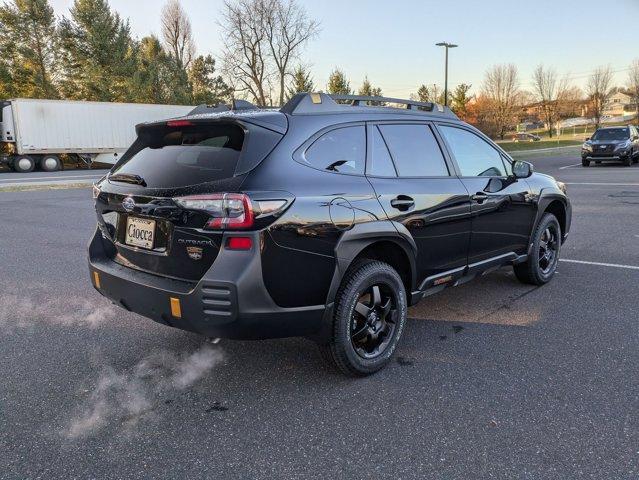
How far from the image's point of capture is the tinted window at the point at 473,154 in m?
4.00

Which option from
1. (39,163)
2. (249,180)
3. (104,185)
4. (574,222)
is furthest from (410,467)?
(39,163)

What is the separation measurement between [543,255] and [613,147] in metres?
19.0

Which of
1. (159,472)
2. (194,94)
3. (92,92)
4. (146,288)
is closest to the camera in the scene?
(159,472)

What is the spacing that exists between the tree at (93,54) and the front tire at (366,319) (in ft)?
123

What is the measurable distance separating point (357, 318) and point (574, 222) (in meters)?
6.94

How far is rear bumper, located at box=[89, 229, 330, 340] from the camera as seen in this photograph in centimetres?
255


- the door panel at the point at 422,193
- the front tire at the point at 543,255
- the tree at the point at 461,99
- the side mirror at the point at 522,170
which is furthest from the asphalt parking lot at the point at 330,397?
the tree at the point at 461,99

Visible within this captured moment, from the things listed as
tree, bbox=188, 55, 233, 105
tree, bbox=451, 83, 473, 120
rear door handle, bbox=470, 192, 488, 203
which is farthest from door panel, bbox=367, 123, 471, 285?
tree, bbox=451, 83, 473, 120

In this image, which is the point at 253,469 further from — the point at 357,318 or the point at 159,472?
the point at 357,318

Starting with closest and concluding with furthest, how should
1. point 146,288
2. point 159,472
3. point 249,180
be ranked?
point 159,472 → point 249,180 → point 146,288

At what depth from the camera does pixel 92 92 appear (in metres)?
35.4

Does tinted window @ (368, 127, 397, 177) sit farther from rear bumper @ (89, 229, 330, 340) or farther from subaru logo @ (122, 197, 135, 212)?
subaru logo @ (122, 197, 135, 212)

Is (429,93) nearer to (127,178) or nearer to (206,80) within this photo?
(206,80)

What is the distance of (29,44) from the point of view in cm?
3369
